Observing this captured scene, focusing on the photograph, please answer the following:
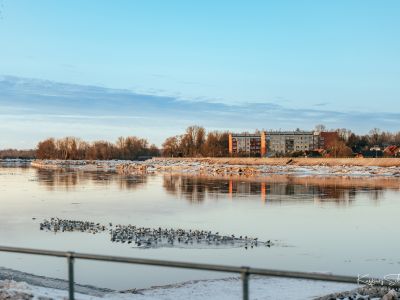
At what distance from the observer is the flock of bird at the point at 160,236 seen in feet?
69.2

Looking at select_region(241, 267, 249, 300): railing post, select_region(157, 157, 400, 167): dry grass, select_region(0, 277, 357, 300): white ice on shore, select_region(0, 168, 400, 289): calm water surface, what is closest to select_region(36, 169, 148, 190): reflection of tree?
select_region(0, 168, 400, 289): calm water surface

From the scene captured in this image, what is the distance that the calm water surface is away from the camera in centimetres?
1723

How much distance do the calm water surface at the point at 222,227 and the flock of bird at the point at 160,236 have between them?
731 mm

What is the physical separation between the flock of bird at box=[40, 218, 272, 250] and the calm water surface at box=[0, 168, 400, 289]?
73 cm

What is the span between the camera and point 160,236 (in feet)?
74.3

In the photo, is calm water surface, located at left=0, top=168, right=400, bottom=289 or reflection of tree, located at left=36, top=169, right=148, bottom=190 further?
reflection of tree, located at left=36, top=169, right=148, bottom=190

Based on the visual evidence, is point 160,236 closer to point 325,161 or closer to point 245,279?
point 245,279

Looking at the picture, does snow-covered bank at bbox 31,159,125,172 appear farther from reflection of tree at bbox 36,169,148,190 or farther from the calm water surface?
the calm water surface

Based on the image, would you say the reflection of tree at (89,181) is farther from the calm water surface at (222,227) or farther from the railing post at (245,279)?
the railing post at (245,279)

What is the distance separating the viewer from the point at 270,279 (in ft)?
51.2

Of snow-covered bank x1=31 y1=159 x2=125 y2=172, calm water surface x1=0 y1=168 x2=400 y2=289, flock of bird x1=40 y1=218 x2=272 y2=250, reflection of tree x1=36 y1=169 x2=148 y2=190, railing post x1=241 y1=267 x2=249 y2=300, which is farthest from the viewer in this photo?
snow-covered bank x1=31 y1=159 x2=125 y2=172

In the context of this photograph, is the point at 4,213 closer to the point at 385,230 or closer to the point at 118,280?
the point at 118,280

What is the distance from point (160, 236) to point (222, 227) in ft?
13.7

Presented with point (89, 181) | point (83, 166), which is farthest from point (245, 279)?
point (83, 166)
